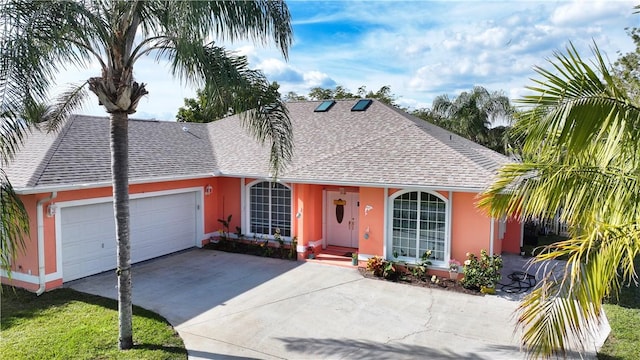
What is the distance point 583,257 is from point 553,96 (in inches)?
77.8

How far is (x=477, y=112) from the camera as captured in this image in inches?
1215

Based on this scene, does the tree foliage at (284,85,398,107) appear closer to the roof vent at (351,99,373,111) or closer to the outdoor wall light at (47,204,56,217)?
the roof vent at (351,99,373,111)

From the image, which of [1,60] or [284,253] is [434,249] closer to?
[284,253]

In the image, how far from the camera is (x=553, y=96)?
4965mm

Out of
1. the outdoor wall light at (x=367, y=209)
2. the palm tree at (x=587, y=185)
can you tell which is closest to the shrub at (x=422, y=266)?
the outdoor wall light at (x=367, y=209)

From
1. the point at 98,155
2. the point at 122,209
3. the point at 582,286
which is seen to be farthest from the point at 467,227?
the point at 98,155

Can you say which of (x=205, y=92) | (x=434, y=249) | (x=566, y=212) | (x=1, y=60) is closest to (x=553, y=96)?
(x=566, y=212)

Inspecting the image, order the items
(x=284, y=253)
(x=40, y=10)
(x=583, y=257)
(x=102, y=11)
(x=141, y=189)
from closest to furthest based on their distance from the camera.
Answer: (x=583, y=257) < (x=40, y=10) < (x=102, y=11) < (x=141, y=189) < (x=284, y=253)

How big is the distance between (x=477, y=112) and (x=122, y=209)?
92.5 ft

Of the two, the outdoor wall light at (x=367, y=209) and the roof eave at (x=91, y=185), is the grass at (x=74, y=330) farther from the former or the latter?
the outdoor wall light at (x=367, y=209)

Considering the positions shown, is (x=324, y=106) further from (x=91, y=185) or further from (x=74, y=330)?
(x=74, y=330)

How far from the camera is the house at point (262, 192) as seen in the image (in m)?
12.4

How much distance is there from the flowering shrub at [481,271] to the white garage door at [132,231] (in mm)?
10994

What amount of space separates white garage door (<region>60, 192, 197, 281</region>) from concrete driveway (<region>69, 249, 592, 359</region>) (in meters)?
0.60
